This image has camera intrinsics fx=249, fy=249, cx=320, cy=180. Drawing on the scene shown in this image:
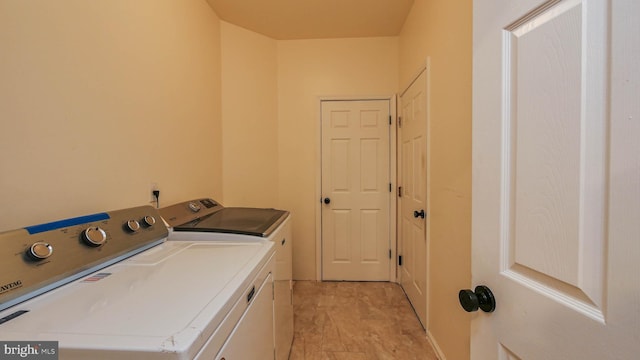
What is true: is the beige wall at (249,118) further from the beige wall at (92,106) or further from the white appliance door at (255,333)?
the white appliance door at (255,333)

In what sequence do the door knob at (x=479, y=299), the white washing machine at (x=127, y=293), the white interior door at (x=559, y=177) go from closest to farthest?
1. the white interior door at (x=559, y=177)
2. the white washing machine at (x=127, y=293)
3. the door knob at (x=479, y=299)

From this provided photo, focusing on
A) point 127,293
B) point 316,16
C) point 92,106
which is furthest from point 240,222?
point 316,16

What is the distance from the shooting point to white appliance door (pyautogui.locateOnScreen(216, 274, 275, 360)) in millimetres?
701

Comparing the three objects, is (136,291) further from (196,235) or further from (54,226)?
(196,235)

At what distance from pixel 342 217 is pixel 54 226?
7.59 feet

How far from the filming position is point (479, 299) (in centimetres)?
63

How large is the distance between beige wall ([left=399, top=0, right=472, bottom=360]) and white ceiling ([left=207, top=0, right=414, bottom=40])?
504 mm

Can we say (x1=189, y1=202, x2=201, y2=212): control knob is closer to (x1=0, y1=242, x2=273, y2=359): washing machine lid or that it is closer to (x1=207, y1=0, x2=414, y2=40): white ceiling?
(x1=0, y1=242, x2=273, y2=359): washing machine lid

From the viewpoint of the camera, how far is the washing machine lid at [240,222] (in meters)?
1.21

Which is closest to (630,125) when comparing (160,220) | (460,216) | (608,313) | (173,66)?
(608,313)

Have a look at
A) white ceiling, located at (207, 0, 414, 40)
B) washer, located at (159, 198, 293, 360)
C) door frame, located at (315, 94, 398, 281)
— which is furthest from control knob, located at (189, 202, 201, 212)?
white ceiling, located at (207, 0, 414, 40)

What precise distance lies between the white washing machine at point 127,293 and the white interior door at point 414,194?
138cm

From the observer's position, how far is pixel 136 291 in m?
0.67

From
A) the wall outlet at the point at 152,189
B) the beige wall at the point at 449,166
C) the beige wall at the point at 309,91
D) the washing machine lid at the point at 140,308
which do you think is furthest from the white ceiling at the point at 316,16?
the washing machine lid at the point at 140,308
